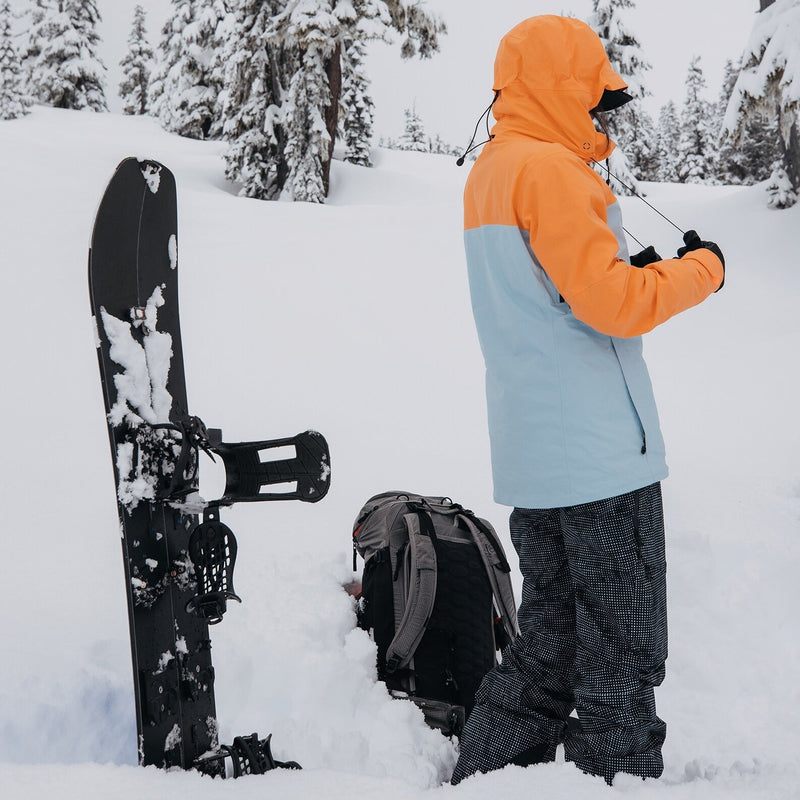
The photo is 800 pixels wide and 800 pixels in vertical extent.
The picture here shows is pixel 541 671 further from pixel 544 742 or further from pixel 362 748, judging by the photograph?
pixel 362 748

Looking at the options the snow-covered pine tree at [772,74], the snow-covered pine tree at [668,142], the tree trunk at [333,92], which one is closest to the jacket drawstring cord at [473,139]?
the snow-covered pine tree at [772,74]

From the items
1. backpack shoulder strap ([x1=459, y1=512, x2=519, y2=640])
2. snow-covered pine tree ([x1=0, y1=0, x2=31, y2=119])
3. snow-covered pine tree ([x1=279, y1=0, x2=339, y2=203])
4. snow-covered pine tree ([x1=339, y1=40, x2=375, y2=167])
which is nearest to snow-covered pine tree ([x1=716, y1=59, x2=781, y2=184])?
snow-covered pine tree ([x1=339, y1=40, x2=375, y2=167])

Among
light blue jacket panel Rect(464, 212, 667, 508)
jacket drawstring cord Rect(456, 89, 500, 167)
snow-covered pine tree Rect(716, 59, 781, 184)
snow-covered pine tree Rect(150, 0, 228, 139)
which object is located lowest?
light blue jacket panel Rect(464, 212, 667, 508)

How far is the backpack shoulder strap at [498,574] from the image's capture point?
2.26 m

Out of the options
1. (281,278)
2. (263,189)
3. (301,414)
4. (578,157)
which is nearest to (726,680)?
(578,157)

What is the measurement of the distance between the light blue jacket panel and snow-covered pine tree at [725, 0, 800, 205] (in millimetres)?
6747

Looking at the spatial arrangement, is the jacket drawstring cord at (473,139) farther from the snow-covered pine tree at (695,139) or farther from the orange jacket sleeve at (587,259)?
the snow-covered pine tree at (695,139)

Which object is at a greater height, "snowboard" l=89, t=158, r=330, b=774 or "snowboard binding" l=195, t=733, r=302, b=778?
"snowboard" l=89, t=158, r=330, b=774

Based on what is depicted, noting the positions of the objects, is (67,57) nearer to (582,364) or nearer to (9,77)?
(9,77)

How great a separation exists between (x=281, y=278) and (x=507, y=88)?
4.42 meters

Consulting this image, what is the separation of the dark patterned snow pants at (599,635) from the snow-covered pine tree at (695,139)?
33596 mm

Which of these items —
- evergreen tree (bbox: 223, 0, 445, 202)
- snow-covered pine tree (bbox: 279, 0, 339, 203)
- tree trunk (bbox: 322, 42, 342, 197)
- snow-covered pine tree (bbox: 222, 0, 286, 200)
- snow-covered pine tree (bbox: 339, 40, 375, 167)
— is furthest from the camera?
snow-covered pine tree (bbox: 339, 40, 375, 167)

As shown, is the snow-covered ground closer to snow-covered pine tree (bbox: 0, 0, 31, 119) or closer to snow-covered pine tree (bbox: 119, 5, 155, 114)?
snow-covered pine tree (bbox: 0, 0, 31, 119)

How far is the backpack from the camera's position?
2.18m
